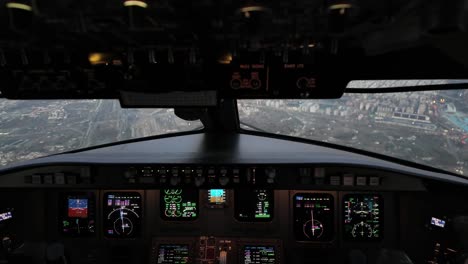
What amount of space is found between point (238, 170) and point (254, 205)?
0.64 m

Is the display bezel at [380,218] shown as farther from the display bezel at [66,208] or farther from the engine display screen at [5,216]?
the engine display screen at [5,216]

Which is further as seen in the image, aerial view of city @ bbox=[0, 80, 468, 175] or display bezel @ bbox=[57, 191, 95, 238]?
display bezel @ bbox=[57, 191, 95, 238]

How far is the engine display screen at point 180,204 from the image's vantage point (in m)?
3.87

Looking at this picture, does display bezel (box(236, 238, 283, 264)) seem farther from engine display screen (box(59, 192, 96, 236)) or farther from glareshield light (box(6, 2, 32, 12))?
glareshield light (box(6, 2, 32, 12))

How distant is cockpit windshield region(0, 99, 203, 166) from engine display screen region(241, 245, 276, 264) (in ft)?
5.57

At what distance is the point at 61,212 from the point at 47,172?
0.59 metres

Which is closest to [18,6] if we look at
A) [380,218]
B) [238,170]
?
[238,170]

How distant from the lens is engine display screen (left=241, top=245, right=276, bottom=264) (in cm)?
373

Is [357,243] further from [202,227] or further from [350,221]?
[202,227]

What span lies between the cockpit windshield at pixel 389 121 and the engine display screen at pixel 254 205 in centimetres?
80

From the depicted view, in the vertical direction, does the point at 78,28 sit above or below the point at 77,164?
above

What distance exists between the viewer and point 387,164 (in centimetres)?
347

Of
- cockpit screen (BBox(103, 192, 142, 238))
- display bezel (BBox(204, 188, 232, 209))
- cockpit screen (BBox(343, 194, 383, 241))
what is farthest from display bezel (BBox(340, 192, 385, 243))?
cockpit screen (BBox(103, 192, 142, 238))

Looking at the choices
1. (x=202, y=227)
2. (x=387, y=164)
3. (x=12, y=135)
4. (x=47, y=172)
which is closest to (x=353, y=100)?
(x=387, y=164)
